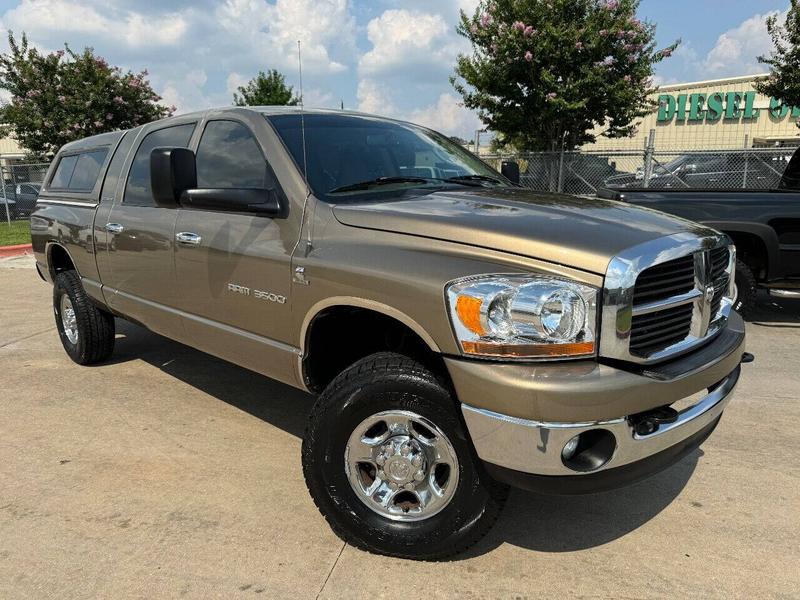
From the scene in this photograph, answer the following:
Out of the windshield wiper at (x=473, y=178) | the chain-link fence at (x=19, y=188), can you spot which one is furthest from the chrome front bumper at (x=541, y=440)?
the chain-link fence at (x=19, y=188)

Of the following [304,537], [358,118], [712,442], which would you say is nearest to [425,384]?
[304,537]

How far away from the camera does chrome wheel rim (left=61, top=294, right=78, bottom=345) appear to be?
526 centimetres

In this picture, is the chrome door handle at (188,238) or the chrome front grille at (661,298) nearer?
the chrome front grille at (661,298)

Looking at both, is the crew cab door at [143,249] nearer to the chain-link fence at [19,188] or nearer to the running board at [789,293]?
the running board at [789,293]

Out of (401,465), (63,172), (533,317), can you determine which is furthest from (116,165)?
(533,317)

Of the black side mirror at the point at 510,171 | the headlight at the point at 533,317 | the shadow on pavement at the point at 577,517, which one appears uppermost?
the black side mirror at the point at 510,171

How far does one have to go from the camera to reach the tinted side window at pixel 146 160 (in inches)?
154

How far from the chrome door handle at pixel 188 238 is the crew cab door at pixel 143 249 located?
8 cm

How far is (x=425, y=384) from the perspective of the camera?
237cm

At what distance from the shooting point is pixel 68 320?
536cm

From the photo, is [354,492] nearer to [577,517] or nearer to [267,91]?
[577,517]

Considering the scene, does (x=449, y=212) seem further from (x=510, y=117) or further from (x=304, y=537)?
(x=510, y=117)

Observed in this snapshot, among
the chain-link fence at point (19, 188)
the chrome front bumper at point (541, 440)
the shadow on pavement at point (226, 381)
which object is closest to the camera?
the chrome front bumper at point (541, 440)

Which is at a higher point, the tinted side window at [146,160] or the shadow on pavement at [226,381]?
the tinted side window at [146,160]
